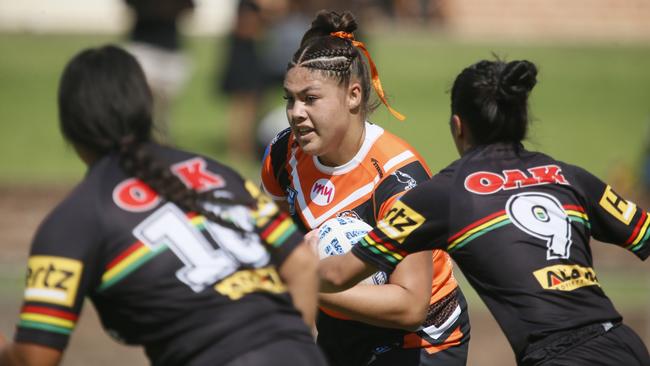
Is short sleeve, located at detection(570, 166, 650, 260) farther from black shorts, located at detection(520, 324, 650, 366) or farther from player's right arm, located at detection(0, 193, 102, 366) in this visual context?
player's right arm, located at detection(0, 193, 102, 366)

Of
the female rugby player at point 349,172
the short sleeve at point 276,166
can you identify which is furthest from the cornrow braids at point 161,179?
the short sleeve at point 276,166

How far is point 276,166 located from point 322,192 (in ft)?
1.16

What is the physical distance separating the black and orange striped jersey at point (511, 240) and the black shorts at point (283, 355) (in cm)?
77

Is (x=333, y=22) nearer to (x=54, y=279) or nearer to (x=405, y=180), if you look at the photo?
(x=405, y=180)

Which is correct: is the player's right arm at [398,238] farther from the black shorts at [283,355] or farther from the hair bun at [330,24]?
the hair bun at [330,24]

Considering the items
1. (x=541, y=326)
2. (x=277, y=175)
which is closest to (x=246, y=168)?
(x=277, y=175)

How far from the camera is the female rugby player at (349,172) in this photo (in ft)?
14.9

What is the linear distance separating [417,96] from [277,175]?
16.5 m

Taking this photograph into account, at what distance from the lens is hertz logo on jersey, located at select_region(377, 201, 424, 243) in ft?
13.1

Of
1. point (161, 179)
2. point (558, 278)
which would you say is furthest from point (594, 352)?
point (161, 179)

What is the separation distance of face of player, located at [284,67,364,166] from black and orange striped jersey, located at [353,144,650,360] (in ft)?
2.02

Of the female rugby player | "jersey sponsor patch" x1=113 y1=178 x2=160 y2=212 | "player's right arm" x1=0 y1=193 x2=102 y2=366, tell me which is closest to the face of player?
the female rugby player

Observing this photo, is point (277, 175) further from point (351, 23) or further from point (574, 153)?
point (574, 153)

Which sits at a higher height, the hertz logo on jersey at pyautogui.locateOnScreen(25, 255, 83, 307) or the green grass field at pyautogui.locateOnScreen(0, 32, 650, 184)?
the hertz logo on jersey at pyautogui.locateOnScreen(25, 255, 83, 307)
